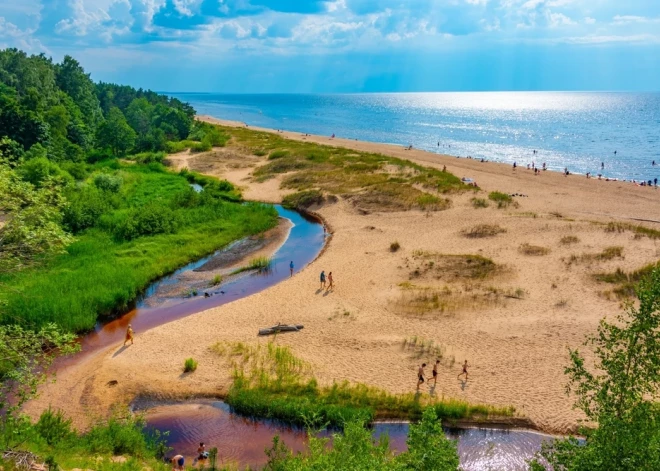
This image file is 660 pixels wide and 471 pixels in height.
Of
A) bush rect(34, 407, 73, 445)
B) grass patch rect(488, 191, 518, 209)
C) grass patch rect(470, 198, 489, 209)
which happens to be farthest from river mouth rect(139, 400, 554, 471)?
grass patch rect(488, 191, 518, 209)

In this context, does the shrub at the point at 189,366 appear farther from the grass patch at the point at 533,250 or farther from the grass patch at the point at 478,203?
the grass patch at the point at 478,203

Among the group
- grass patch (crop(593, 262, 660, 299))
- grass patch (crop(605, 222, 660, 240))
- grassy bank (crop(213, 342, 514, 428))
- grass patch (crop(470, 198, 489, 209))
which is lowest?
grassy bank (crop(213, 342, 514, 428))

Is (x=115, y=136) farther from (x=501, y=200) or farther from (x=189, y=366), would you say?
(x=189, y=366)

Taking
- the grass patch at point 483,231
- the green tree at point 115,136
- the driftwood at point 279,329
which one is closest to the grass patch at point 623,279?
the grass patch at point 483,231

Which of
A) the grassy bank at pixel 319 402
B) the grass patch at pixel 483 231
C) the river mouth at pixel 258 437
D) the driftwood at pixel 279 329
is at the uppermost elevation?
the grass patch at pixel 483 231

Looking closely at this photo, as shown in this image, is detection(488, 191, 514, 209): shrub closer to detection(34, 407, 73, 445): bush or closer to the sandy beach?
the sandy beach

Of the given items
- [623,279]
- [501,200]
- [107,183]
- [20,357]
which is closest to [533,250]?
[623,279]
